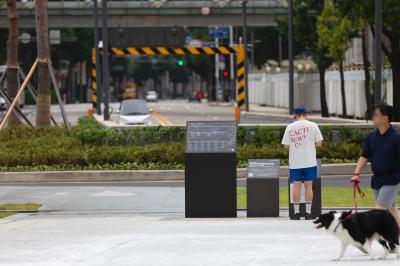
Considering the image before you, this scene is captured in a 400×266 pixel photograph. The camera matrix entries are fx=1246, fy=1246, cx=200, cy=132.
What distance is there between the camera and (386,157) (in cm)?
1422

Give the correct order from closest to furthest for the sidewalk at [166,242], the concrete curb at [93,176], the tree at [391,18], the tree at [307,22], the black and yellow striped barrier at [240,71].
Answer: the sidewalk at [166,242] < the concrete curb at [93,176] < the tree at [391,18] < the black and yellow striped barrier at [240,71] < the tree at [307,22]

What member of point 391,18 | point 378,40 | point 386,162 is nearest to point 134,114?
point 391,18

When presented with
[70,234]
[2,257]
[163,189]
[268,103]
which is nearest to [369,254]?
[2,257]

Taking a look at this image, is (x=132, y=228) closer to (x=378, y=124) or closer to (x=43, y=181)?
(x=378, y=124)

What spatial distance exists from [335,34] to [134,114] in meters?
18.4

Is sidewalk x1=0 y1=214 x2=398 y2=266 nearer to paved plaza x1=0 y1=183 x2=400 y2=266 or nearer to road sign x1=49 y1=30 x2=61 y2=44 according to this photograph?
paved plaza x1=0 y1=183 x2=400 y2=266

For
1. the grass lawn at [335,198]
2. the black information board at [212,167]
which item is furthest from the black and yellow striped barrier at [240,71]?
the black information board at [212,167]

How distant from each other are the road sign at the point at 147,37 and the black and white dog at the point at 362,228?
45.3 meters

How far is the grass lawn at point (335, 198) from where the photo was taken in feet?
73.5

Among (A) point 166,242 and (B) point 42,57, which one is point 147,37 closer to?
(B) point 42,57

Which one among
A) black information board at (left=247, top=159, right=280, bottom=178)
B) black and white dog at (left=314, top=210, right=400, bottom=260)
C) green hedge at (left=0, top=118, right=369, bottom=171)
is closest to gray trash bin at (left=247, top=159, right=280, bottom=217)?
black information board at (left=247, top=159, right=280, bottom=178)

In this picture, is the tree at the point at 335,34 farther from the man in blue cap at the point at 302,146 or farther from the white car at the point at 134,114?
the man in blue cap at the point at 302,146

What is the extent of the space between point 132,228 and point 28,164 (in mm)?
14063

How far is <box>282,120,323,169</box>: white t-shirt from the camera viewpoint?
747 inches
